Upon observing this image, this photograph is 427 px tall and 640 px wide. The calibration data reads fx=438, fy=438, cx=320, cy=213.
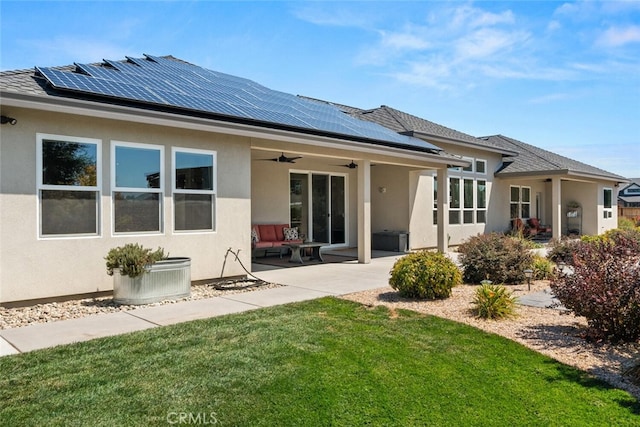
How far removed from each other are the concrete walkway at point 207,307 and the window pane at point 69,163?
2.30m

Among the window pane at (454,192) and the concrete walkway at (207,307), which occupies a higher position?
the window pane at (454,192)

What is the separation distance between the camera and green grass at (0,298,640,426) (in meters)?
3.45

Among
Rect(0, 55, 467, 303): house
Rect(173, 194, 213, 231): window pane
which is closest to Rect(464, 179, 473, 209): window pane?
Rect(0, 55, 467, 303): house

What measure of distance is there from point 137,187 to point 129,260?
1.52 m

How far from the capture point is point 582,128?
2156cm

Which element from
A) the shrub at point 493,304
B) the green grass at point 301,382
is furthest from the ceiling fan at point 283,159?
the green grass at point 301,382

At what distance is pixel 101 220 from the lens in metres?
7.51

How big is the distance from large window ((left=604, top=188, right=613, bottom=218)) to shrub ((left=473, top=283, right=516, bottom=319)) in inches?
897

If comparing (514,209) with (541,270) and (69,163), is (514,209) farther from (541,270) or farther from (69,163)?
(69,163)

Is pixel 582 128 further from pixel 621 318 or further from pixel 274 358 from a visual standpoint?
pixel 274 358

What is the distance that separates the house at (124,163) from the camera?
670 centimetres

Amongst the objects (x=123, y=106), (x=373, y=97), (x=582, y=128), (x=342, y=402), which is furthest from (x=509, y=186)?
(x=342, y=402)

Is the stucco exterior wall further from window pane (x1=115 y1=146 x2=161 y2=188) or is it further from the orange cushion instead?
the orange cushion

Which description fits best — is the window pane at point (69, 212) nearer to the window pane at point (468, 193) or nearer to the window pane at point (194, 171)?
the window pane at point (194, 171)
